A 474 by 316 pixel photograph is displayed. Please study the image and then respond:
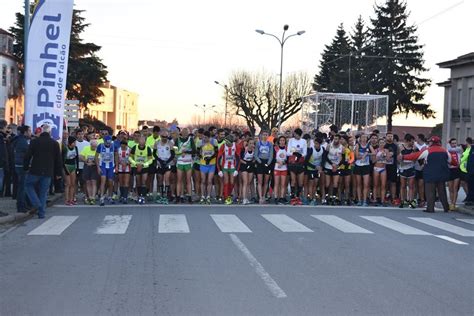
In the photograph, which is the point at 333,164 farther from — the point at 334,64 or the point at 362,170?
the point at 334,64

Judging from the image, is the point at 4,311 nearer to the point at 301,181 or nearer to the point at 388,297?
the point at 388,297

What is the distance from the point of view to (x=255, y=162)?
802 inches

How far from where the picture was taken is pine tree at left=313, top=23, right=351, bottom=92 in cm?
7750

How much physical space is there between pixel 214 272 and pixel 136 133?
11.7 meters

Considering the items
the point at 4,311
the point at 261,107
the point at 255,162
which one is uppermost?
the point at 261,107

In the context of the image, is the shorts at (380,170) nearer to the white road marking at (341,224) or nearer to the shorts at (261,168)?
the shorts at (261,168)

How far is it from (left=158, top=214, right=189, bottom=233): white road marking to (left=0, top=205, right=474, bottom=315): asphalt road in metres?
0.02

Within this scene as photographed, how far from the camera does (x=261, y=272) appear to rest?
369 inches

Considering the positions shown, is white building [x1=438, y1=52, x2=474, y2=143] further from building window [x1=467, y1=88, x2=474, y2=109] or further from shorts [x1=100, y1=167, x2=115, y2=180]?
shorts [x1=100, y1=167, x2=115, y2=180]

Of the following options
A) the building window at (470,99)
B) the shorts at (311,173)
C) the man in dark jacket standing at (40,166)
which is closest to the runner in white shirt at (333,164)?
the shorts at (311,173)

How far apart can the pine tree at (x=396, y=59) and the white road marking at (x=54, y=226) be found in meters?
58.2

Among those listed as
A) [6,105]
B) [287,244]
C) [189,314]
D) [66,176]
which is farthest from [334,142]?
[6,105]

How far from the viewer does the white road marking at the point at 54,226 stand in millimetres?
13344

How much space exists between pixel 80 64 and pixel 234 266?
58.1 metres
